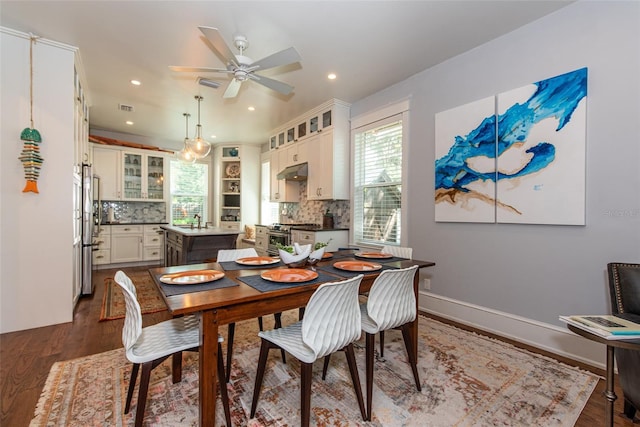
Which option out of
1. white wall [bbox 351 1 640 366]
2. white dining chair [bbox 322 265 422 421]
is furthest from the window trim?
white dining chair [bbox 322 265 422 421]

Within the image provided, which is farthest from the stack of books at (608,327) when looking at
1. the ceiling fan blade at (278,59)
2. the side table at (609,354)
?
the ceiling fan blade at (278,59)

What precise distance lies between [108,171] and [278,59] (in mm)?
5184

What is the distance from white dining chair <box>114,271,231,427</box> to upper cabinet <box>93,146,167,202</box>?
5.38 metres

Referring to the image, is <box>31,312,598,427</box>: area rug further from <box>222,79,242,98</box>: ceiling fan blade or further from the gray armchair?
<box>222,79,242,98</box>: ceiling fan blade

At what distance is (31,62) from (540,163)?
191 inches

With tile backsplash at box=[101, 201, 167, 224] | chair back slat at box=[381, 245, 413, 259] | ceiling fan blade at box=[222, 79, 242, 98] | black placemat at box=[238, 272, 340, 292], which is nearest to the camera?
black placemat at box=[238, 272, 340, 292]

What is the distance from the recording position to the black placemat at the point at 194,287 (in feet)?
4.56

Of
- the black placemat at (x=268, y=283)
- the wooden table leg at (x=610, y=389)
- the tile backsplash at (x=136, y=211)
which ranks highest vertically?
the tile backsplash at (x=136, y=211)

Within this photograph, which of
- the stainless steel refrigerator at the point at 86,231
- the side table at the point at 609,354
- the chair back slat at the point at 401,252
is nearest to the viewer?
the side table at the point at 609,354

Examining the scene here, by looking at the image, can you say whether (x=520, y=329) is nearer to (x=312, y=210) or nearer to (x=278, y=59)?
(x=278, y=59)

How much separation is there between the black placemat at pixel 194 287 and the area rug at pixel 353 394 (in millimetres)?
760

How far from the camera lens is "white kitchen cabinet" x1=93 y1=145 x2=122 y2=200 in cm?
564

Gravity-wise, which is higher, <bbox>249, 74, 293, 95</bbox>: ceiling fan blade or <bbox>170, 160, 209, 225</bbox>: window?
<bbox>249, 74, 293, 95</bbox>: ceiling fan blade

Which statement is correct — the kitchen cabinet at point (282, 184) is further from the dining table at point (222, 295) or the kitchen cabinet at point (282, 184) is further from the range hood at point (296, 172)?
the dining table at point (222, 295)
